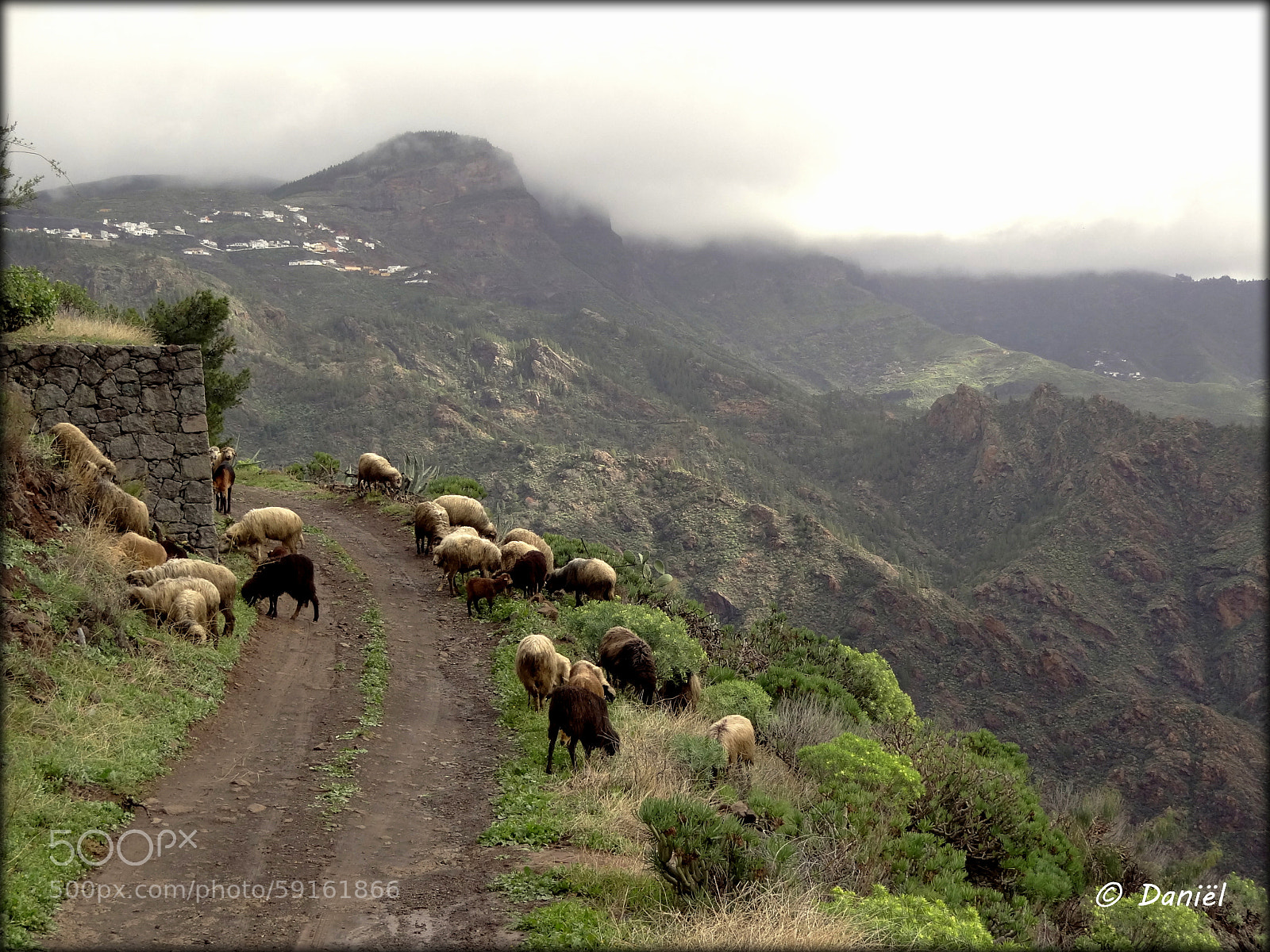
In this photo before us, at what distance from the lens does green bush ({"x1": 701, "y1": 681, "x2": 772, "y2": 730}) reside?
1388 cm

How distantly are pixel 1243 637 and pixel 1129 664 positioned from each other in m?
8.71

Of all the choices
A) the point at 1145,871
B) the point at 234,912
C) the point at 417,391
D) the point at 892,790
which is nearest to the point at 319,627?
the point at 234,912

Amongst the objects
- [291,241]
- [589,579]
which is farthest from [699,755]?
[291,241]

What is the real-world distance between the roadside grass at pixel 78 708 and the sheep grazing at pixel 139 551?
1.14ft

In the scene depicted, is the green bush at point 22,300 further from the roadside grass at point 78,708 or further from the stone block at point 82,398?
the roadside grass at point 78,708

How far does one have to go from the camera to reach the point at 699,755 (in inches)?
387

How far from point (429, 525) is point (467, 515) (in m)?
1.69

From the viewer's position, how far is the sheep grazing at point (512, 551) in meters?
17.3

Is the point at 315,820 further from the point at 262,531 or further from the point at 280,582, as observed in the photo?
the point at 262,531

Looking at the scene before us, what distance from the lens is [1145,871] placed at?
1391cm

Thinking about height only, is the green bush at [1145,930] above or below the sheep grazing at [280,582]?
below

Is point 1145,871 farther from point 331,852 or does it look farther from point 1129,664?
point 1129,664

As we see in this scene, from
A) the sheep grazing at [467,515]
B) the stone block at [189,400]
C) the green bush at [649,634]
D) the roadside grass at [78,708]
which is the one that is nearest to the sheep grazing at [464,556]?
the green bush at [649,634]

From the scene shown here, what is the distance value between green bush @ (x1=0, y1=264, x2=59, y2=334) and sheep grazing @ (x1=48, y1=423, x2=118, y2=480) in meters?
1.94
